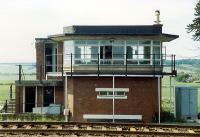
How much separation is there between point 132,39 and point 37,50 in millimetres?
9026

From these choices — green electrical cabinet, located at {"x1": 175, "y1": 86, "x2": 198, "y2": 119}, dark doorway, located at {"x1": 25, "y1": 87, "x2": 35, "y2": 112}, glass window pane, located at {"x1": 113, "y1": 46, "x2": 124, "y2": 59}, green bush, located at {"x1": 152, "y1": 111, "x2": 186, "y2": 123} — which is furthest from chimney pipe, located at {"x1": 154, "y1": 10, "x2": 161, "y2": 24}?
dark doorway, located at {"x1": 25, "y1": 87, "x2": 35, "y2": 112}

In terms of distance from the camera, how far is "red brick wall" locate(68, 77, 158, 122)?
2756cm

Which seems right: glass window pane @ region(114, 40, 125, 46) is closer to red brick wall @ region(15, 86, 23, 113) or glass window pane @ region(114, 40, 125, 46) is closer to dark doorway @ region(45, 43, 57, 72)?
dark doorway @ region(45, 43, 57, 72)

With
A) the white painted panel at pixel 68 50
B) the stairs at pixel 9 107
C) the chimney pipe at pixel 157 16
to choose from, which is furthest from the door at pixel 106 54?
the stairs at pixel 9 107

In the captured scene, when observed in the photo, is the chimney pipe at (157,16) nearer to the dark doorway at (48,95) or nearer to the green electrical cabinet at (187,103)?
the green electrical cabinet at (187,103)

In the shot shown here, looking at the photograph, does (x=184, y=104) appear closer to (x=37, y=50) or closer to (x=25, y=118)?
(x=25, y=118)

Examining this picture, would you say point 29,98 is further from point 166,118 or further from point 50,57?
point 166,118

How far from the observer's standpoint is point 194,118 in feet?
89.8

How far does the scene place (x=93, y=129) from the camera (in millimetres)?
19422

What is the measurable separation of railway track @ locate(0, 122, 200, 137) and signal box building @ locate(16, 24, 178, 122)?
22.0 feet

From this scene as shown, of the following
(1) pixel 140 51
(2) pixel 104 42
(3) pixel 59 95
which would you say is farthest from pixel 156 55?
(3) pixel 59 95

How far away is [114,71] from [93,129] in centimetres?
893

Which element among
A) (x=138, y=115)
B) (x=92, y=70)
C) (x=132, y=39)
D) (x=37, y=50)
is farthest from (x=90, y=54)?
(x=37, y=50)

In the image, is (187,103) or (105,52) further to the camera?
(105,52)
